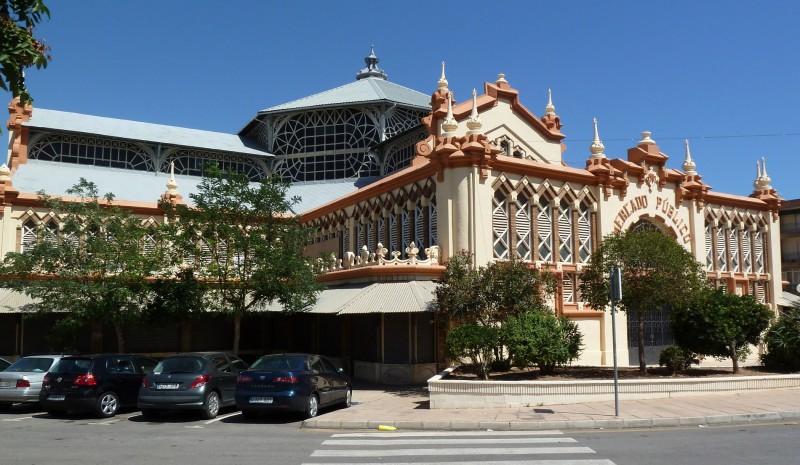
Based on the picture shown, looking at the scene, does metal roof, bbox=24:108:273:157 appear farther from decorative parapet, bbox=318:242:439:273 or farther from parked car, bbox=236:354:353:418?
parked car, bbox=236:354:353:418

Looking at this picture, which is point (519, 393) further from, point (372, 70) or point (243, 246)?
point (372, 70)

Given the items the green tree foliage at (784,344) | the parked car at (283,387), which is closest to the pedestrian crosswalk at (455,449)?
the parked car at (283,387)

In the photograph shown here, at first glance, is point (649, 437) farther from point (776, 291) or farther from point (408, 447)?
point (776, 291)

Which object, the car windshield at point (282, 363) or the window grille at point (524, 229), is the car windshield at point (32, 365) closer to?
→ the car windshield at point (282, 363)

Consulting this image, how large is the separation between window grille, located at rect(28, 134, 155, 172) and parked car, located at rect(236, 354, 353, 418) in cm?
2532

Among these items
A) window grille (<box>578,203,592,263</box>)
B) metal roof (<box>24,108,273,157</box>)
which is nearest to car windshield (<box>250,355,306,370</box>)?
window grille (<box>578,203,592,263</box>)

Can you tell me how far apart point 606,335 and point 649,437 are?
12.7 metres

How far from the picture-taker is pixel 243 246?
2164 cm

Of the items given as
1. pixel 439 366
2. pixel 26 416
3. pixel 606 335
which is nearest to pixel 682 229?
pixel 606 335

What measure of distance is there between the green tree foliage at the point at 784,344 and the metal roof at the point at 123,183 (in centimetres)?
2069

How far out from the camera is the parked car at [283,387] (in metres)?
14.7

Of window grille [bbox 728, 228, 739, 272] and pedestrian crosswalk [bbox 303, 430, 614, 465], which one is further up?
window grille [bbox 728, 228, 739, 272]

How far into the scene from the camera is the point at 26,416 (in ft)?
54.2

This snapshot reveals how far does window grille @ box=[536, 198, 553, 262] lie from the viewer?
24.2 metres
